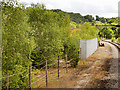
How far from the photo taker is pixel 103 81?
10328 millimetres

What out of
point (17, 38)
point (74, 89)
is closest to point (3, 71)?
point (17, 38)

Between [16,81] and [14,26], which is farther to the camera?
[14,26]

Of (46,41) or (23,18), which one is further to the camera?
(46,41)

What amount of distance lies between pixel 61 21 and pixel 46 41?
699 centimetres

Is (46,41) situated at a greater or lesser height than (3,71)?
greater

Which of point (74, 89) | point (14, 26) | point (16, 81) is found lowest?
point (74, 89)

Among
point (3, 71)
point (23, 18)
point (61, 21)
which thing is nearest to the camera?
point (3, 71)

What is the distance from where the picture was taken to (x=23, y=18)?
856 cm

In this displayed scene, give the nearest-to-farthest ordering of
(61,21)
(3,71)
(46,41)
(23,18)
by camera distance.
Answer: (3,71), (23,18), (46,41), (61,21)

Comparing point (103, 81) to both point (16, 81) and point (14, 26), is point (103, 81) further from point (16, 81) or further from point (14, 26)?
point (14, 26)

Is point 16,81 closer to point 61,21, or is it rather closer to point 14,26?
point 14,26

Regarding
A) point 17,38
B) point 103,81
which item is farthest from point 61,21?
point 17,38

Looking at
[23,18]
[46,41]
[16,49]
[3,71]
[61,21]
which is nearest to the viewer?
[3,71]

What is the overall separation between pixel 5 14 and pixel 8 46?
1.67m
